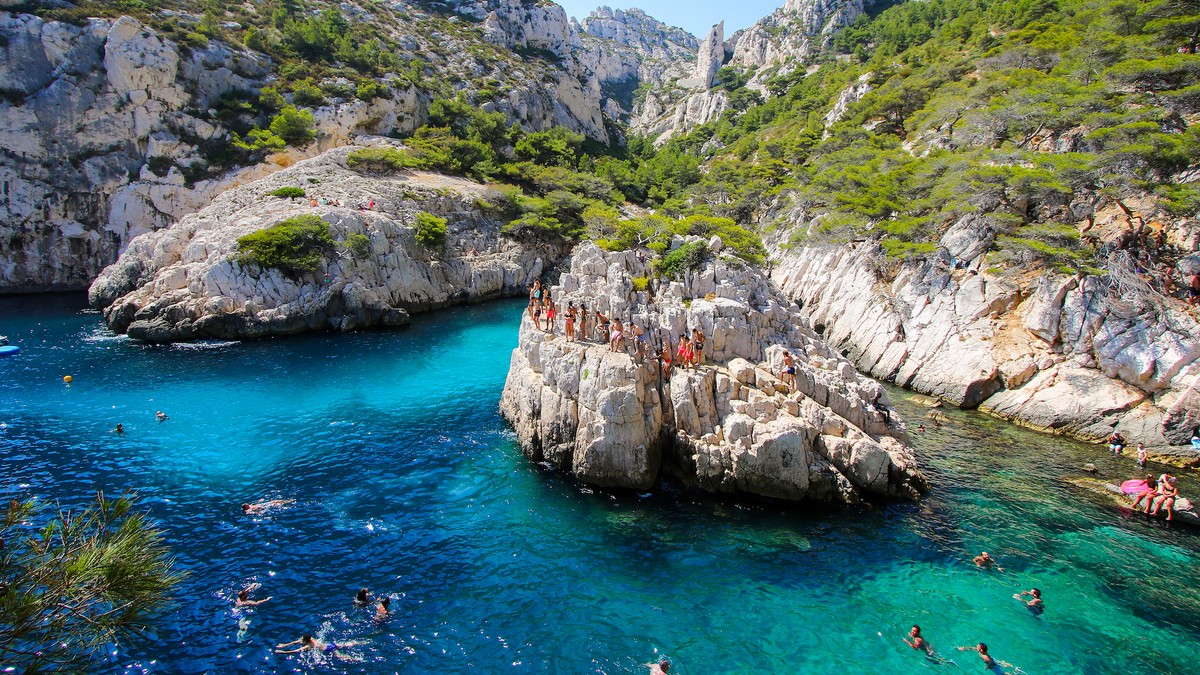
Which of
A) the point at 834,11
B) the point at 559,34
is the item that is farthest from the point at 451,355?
the point at 834,11

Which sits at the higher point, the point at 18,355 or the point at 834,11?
the point at 834,11

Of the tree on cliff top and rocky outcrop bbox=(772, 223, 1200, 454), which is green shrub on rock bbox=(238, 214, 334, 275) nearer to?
the tree on cliff top

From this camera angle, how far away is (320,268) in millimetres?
41219

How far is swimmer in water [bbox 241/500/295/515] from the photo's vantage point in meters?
16.7

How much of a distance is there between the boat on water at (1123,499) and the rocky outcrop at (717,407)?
6343mm

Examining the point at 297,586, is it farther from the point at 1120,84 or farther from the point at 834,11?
the point at 834,11

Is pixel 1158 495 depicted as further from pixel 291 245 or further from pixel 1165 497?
pixel 291 245

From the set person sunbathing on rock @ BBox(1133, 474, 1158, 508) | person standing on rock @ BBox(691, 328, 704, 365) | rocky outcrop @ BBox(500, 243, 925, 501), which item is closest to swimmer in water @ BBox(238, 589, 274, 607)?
rocky outcrop @ BBox(500, 243, 925, 501)

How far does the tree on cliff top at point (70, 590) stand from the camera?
4.87m

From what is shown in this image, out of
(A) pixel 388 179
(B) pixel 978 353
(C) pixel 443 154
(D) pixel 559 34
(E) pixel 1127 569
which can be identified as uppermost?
(D) pixel 559 34

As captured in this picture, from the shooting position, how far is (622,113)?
154 meters

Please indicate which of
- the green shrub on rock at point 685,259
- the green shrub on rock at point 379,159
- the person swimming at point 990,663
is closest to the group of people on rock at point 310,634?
the person swimming at point 990,663

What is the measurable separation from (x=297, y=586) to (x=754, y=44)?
156476mm

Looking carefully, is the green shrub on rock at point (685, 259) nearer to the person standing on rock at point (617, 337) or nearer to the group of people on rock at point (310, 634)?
the person standing on rock at point (617, 337)
